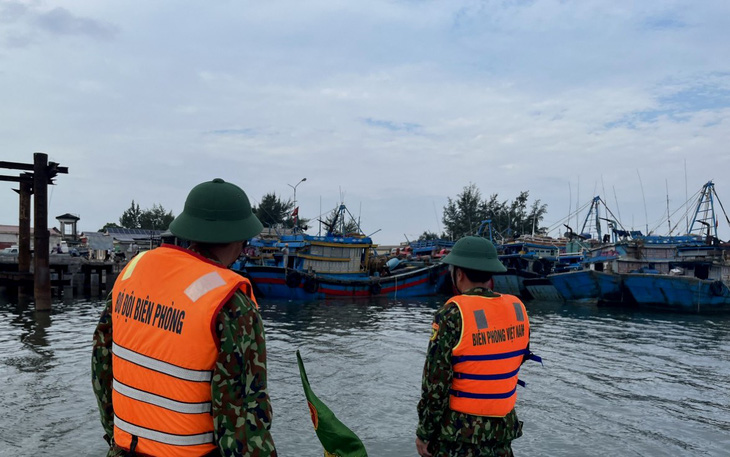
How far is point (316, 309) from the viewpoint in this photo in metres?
24.8

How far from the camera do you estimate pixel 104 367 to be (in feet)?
8.21

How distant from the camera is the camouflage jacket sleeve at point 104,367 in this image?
2.45 meters

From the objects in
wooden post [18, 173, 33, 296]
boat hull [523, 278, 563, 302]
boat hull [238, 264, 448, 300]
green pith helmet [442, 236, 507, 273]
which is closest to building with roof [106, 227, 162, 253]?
boat hull [238, 264, 448, 300]

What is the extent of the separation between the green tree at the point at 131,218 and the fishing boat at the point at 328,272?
47.9 m

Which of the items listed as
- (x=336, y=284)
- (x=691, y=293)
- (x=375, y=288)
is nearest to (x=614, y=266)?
(x=691, y=293)

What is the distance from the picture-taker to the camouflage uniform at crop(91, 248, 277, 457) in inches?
80.2

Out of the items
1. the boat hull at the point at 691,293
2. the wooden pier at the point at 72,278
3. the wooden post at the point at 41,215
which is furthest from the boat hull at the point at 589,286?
the wooden post at the point at 41,215

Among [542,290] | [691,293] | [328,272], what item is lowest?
[542,290]

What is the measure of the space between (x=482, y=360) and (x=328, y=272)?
29.5 metres

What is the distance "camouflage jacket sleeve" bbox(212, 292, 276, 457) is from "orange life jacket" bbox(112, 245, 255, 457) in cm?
5

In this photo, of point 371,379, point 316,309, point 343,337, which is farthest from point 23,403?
point 316,309

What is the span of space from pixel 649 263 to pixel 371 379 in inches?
996

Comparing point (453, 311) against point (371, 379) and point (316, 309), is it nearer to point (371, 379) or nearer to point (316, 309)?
point (371, 379)

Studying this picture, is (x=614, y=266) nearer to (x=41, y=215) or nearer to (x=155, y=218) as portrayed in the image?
(x=41, y=215)
